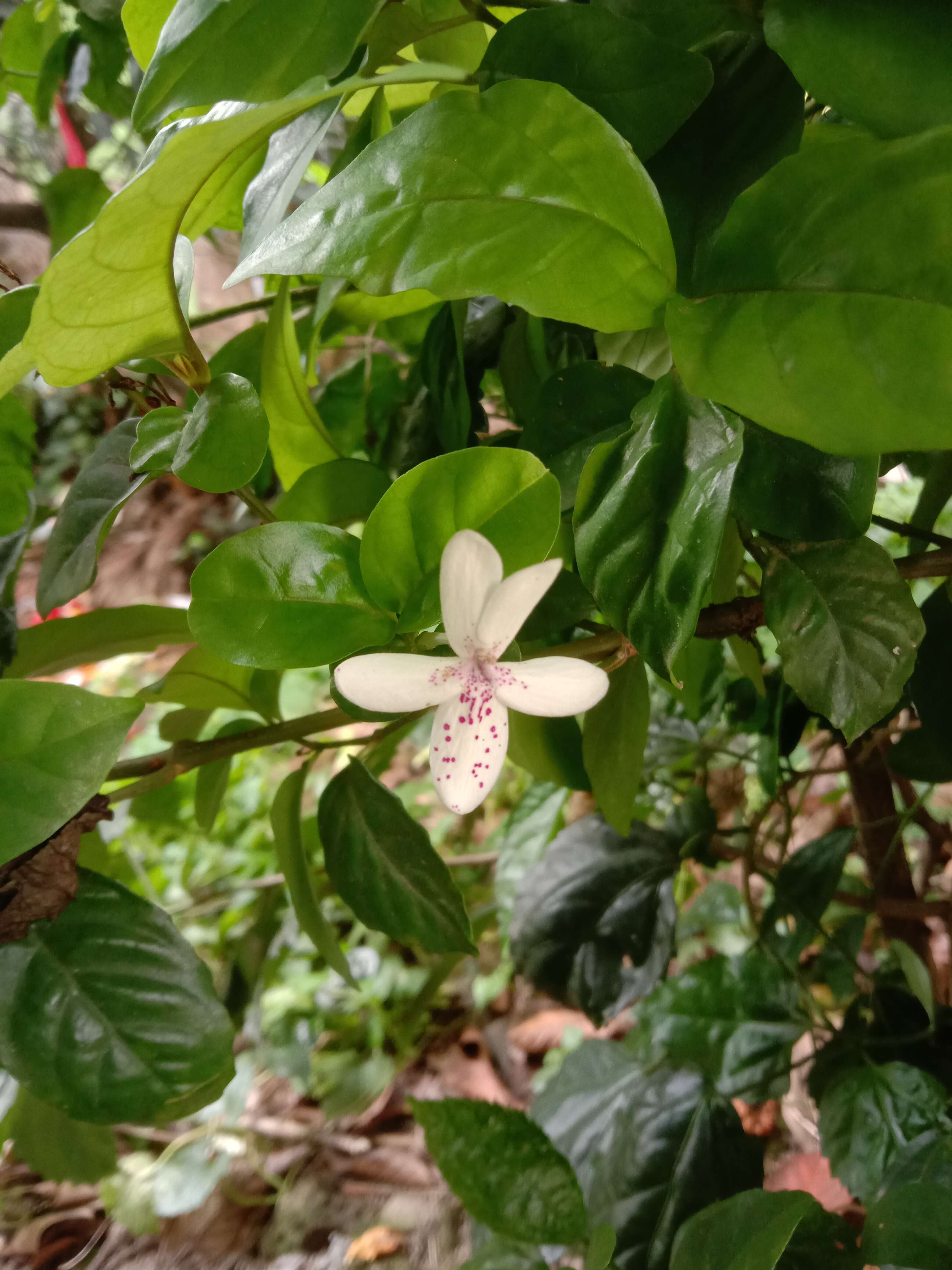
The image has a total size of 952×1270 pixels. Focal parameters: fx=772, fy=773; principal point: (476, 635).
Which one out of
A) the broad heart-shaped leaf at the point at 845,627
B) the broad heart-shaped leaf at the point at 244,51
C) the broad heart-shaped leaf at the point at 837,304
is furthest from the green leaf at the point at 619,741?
the broad heart-shaped leaf at the point at 244,51

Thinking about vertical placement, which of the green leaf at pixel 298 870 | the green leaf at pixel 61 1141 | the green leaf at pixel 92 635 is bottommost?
the green leaf at pixel 61 1141

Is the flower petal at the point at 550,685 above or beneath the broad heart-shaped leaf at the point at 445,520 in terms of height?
beneath

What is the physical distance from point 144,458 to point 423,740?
779mm

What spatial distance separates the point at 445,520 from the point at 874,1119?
585 mm

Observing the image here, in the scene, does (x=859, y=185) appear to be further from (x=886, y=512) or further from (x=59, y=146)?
(x=59, y=146)

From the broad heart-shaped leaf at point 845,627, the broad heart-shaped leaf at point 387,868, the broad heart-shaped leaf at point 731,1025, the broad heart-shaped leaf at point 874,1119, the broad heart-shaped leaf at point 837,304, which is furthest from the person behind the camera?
the broad heart-shaped leaf at point 731,1025

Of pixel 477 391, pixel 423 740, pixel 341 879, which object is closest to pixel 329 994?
pixel 423 740

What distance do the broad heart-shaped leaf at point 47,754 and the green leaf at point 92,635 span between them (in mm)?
134

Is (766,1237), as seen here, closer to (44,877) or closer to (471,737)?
(471,737)

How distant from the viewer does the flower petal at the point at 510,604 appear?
0.25m

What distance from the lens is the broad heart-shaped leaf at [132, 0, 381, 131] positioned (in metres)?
0.27

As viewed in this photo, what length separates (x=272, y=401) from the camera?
0.46 m

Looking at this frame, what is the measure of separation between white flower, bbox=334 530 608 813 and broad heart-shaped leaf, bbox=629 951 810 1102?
0.52 metres

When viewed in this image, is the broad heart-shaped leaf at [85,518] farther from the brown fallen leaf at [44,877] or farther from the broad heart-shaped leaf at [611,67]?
the broad heart-shaped leaf at [611,67]
